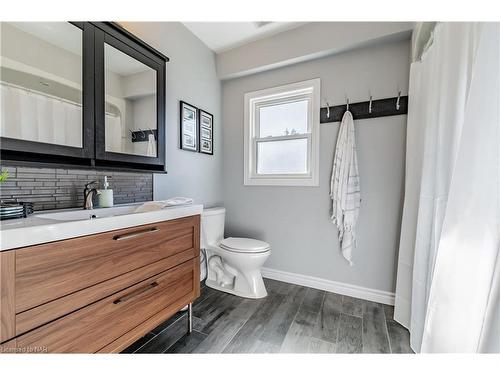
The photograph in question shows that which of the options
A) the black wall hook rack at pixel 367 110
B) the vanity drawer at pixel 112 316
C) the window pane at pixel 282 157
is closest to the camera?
the vanity drawer at pixel 112 316

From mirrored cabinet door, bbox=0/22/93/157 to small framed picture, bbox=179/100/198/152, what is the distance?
0.81 metres

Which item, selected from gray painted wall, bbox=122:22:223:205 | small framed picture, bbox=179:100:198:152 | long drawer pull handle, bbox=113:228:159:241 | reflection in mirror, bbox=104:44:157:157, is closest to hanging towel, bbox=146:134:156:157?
reflection in mirror, bbox=104:44:157:157

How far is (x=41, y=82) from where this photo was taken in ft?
3.33

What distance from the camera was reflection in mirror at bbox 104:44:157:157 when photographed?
4.13 ft

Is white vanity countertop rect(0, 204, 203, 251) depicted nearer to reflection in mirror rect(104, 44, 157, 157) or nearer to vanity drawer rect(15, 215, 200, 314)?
vanity drawer rect(15, 215, 200, 314)

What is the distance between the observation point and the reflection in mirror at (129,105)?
1259 mm

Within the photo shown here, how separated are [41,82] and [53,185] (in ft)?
1.66

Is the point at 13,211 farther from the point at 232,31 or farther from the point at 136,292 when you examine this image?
the point at 232,31

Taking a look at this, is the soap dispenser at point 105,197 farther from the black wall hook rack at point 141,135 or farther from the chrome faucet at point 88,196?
the black wall hook rack at point 141,135

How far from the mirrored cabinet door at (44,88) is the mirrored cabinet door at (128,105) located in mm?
94

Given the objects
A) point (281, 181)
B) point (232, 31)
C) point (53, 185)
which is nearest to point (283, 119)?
point (281, 181)

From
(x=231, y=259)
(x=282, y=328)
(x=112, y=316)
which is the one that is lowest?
(x=282, y=328)

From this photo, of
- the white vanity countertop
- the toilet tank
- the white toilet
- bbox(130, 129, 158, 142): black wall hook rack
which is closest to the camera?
the white vanity countertop

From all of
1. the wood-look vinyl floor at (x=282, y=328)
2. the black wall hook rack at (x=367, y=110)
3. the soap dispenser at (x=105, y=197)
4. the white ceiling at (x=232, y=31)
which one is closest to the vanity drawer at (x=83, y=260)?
the soap dispenser at (x=105, y=197)
